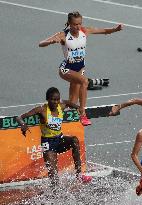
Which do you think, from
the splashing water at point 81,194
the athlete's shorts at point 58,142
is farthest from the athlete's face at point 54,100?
the splashing water at point 81,194

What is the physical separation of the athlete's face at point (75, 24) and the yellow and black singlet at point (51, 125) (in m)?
1.50

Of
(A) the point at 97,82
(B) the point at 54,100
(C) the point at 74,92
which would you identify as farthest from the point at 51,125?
(A) the point at 97,82

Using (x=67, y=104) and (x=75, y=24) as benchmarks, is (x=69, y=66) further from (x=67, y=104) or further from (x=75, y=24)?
(x=67, y=104)

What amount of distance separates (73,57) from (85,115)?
3.56 feet

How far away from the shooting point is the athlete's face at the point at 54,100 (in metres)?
18.0

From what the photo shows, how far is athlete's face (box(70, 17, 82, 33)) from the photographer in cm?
1864

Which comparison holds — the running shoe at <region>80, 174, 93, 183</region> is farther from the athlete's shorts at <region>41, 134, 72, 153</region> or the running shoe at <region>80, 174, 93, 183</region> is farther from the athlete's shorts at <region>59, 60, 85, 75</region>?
the athlete's shorts at <region>59, 60, 85, 75</region>

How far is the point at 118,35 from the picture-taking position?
91.5 feet

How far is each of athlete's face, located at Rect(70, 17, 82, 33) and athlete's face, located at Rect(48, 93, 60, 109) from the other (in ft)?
4.87

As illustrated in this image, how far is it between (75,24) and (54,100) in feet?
5.17

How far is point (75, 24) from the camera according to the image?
18.8 m

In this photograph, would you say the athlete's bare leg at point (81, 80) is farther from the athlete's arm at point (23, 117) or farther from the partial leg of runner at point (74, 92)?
the athlete's arm at point (23, 117)

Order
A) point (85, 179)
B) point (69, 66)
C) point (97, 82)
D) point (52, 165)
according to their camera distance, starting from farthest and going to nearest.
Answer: point (97, 82) → point (69, 66) → point (85, 179) → point (52, 165)

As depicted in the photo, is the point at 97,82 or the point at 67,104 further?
the point at 97,82
